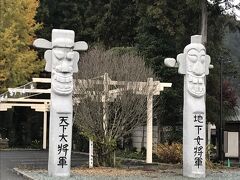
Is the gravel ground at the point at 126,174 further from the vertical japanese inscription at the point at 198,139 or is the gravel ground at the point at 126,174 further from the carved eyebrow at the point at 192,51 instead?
the carved eyebrow at the point at 192,51

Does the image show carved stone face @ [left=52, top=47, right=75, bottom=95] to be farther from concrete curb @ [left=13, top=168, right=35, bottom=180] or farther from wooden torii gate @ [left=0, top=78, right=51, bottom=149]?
wooden torii gate @ [left=0, top=78, right=51, bottom=149]

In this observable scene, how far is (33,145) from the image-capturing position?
37281 millimetres

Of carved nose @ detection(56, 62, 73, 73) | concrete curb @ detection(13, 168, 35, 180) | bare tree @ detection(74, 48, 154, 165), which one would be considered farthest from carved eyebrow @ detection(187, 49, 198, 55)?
concrete curb @ detection(13, 168, 35, 180)

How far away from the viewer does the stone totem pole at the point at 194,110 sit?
1658 cm

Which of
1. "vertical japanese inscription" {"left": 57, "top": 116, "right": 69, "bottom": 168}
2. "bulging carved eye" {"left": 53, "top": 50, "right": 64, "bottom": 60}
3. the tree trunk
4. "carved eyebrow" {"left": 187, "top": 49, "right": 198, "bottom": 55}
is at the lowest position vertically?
"vertical japanese inscription" {"left": 57, "top": 116, "right": 69, "bottom": 168}

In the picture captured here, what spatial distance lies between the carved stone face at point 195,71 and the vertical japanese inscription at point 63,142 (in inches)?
Result: 166

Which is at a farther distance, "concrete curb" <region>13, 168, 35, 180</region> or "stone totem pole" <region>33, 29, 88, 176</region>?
"stone totem pole" <region>33, 29, 88, 176</region>

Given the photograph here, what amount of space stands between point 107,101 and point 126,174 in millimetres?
3008

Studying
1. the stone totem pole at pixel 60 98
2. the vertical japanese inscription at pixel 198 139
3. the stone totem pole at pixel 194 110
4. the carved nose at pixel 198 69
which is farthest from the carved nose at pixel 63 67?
the vertical japanese inscription at pixel 198 139

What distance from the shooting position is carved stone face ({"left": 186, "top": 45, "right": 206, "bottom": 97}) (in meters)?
16.8

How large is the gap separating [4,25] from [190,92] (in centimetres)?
1884

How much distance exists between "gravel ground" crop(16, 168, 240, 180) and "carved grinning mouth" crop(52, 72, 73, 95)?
2660 mm

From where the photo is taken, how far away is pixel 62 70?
53.2 feet

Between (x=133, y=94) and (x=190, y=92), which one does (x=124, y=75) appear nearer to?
(x=133, y=94)
